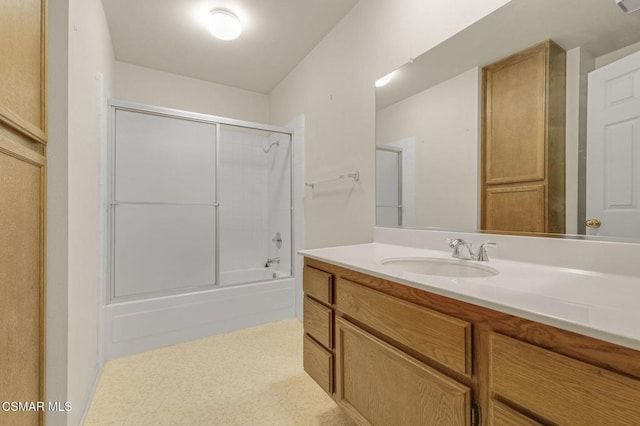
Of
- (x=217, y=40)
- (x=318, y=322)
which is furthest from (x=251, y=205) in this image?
(x=318, y=322)

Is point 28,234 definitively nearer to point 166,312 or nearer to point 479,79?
point 166,312

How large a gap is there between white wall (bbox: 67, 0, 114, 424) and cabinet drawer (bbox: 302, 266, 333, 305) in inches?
39.2

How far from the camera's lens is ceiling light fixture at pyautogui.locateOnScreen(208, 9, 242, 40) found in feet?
6.64

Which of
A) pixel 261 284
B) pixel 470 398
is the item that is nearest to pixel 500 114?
pixel 470 398

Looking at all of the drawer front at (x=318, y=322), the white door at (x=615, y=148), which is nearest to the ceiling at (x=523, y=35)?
the white door at (x=615, y=148)

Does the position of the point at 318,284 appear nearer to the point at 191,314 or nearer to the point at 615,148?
the point at 615,148

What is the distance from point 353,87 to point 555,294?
1.74m

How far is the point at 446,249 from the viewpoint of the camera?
136cm

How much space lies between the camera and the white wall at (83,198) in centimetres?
118

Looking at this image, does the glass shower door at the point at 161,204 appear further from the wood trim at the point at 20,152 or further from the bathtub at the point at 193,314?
the wood trim at the point at 20,152

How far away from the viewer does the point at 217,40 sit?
237cm

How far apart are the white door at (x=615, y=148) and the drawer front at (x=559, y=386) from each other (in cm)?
64

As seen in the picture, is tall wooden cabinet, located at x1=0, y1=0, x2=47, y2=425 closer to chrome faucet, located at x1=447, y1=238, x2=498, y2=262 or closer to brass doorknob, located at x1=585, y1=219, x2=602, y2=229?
chrome faucet, located at x1=447, y1=238, x2=498, y2=262
